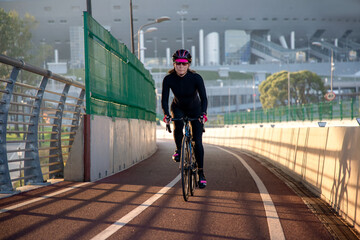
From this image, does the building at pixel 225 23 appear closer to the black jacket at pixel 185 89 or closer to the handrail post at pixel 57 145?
the handrail post at pixel 57 145

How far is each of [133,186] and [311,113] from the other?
115ft

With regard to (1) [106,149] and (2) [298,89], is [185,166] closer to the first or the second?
(1) [106,149]

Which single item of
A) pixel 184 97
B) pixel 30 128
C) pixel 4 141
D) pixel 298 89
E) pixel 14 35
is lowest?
pixel 4 141

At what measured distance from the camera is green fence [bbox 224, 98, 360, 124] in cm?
3425

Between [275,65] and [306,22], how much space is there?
50.8 ft

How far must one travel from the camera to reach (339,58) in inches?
5502

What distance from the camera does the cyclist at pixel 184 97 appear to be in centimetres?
690

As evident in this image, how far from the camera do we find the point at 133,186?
8.64 meters

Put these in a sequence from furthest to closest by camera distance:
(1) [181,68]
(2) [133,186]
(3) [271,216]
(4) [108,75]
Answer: (4) [108,75], (2) [133,186], (1) [181,68], (3) [271,216]

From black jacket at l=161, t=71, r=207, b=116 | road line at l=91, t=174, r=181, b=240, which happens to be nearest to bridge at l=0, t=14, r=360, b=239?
road line at l=91, t=174, r=181, b=240

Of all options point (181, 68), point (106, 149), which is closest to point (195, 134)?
point (181, 68)

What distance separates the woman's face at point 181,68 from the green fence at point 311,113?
29095 millimetres

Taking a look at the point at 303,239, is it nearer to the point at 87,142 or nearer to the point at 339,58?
the point at 87,142

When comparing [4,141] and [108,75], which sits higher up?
[108,75]
